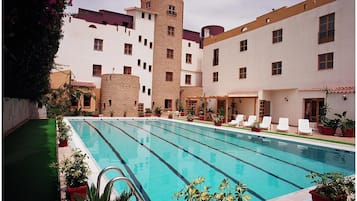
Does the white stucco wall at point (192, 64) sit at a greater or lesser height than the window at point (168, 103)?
greater

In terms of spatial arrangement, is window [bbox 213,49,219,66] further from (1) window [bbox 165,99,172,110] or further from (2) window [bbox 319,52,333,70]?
(2) window [bbox 319,52,333,70]

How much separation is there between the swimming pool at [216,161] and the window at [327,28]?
8699 millimetres

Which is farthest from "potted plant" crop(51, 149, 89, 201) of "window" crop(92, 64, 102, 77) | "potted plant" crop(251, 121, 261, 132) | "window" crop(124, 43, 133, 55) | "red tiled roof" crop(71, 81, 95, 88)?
"window" crop(124, 43, 133, 55)

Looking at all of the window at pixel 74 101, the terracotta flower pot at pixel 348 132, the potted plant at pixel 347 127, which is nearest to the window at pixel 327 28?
the potted plant at pixel 347 127

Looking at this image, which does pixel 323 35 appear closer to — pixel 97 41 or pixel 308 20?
pixel 308 20

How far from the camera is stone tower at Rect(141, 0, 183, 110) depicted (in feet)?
95.8

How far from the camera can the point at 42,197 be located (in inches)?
165

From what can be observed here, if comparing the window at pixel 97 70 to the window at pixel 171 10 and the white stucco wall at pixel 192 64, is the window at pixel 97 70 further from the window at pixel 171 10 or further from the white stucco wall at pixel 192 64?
the window at pixel 171 10

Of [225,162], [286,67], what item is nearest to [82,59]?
[286,67]

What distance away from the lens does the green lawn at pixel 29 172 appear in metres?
4.25

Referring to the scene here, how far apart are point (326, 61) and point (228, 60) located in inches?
384

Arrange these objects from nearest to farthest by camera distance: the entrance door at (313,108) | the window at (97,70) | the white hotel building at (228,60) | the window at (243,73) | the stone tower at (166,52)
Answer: the white hotel building at (228,60)
the entrance door at (313,108)
the window at (243,73)
the window at (97,70)
the stone tower at (166,52)

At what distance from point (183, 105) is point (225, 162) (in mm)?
21346

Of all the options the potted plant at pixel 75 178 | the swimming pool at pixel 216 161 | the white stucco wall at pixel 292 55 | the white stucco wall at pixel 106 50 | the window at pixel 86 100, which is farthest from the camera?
the white stucco wall at pixel 106 50
